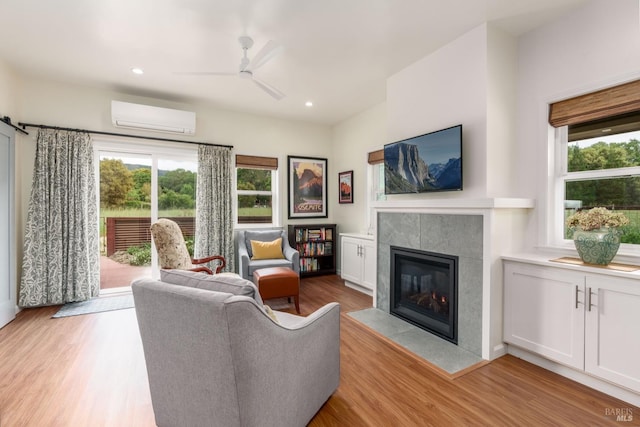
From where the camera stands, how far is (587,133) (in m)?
2.41

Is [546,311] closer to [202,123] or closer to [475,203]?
[475,203]

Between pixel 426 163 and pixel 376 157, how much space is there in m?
1.59

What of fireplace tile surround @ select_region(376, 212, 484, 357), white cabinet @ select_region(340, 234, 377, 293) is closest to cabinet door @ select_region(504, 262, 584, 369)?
fireplace tile surround @ select_region(376, 212, 484, 357)

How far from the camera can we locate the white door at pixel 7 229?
3.10 metres

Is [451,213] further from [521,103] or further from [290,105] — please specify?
[290,105]

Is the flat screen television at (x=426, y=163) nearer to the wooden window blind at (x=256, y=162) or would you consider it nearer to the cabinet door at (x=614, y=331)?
the cabinet door at (x=614, y=331)

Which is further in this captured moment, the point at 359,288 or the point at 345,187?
the point at 345,187

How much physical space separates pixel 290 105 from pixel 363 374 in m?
3.77

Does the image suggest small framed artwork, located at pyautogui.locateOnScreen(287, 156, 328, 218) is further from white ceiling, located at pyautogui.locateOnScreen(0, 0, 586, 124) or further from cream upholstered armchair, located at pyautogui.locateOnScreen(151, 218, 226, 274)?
cream upholstered armchair, located at pyautogui.locateOnScreen(151, 218, 226, 274)

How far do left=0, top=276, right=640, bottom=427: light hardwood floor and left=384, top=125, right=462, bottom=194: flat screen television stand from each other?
62.3 inches

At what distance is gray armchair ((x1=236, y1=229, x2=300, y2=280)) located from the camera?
3.97 metres

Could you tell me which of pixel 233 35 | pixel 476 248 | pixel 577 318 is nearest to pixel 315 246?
pixel 476 248

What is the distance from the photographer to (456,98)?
277 cm

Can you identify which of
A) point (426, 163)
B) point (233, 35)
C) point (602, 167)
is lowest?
point (602, 167)
